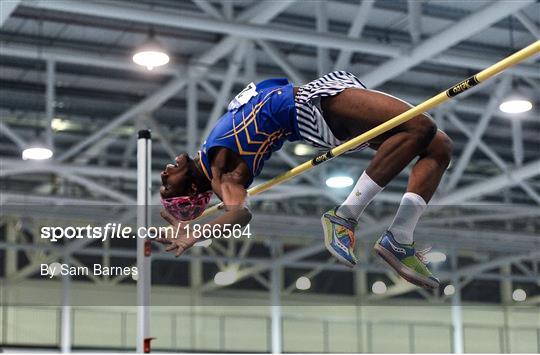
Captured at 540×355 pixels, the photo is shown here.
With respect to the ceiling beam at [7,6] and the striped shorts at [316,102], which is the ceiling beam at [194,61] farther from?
the striped shorts at [316,102]

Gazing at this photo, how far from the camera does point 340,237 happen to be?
7211 mm

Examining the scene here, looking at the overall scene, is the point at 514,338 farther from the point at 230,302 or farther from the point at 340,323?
the point at 230,302


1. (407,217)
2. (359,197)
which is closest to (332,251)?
(359,197)

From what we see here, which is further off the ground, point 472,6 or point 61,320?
point 472,6

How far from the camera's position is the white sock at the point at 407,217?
701 centimetres

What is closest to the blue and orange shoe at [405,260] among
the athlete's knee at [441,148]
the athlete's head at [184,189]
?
the athlete's knee at [441,148]

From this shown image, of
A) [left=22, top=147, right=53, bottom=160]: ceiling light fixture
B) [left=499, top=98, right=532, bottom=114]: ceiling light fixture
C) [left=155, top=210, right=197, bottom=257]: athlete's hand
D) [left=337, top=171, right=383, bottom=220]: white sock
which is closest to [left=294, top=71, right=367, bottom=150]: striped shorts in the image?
[left=337, top=171, right=383, bottom=220]: white sock

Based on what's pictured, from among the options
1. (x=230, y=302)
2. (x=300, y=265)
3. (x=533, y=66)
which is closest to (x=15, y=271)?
(x=230, y=302)

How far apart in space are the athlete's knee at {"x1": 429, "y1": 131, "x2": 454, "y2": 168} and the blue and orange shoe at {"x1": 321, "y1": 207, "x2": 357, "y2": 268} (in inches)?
27.0

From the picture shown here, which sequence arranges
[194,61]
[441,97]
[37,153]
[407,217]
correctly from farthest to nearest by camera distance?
1. [37,153]
2. [194,61]
3. [407,217]
4. [441,97]

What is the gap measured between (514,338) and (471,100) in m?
7.18

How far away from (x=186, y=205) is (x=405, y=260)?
5.66ft

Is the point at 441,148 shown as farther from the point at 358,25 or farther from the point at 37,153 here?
the point at 37,153

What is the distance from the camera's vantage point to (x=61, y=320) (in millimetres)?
20953
